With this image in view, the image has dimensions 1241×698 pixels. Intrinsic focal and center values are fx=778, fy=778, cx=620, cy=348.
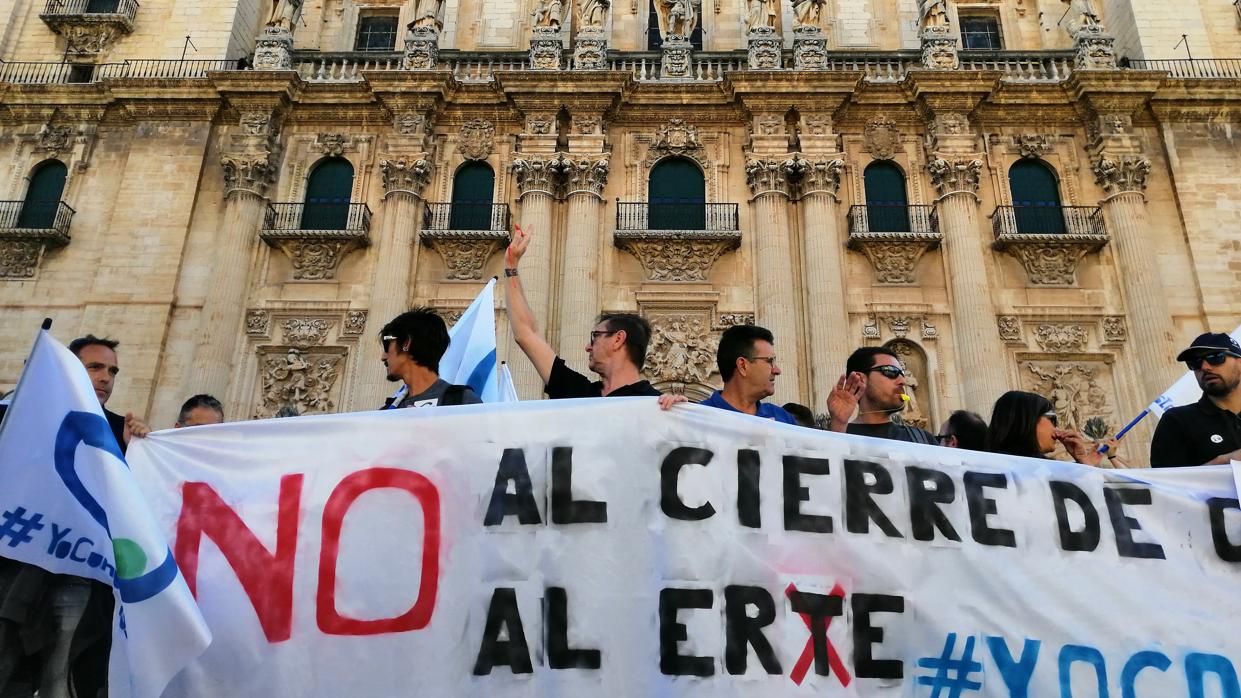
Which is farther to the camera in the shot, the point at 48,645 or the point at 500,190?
the point at 500,190

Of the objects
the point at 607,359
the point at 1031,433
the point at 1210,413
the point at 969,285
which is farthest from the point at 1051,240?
the point at 607,359

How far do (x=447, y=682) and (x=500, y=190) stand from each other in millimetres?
15940

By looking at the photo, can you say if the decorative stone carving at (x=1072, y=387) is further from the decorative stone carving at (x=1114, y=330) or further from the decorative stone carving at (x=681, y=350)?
the decorative stone carving at (x=681, y=350)

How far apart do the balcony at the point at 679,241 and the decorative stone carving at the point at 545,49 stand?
13.0ft

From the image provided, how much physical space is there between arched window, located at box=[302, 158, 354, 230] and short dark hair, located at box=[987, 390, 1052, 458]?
52.8 feet

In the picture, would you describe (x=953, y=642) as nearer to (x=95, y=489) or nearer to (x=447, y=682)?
(x=447, y=682)

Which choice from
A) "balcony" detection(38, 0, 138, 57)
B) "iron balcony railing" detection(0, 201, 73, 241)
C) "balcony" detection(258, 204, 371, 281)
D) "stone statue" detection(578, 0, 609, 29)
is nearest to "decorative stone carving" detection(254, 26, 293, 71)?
"balcony" detection(258, 204, 371, 281)

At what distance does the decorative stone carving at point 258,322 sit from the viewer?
17.2m

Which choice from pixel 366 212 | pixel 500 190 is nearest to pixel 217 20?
pixel 366 212

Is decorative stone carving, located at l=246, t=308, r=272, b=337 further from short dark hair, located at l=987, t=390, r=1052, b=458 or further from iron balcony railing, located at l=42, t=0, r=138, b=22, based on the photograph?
short dark hair, located at l=987, t=390, r=1052, b=458

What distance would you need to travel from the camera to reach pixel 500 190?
59.6 ft

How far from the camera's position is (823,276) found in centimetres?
1666

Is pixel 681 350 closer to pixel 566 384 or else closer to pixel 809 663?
pixel 566 384

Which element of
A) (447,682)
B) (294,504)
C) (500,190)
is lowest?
(447,682)
